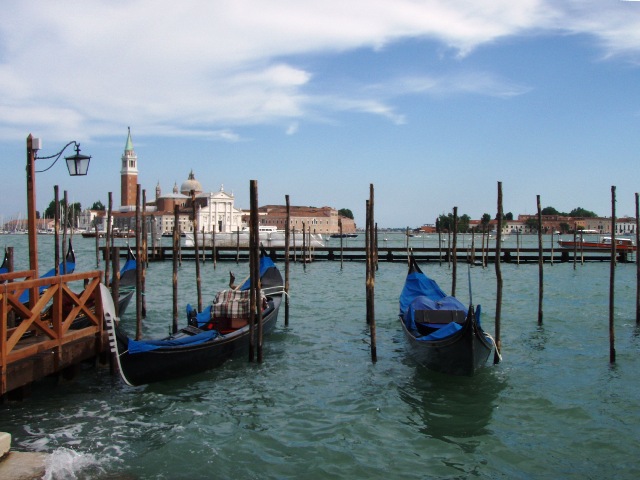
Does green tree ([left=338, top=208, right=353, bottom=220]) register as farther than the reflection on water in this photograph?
Yes

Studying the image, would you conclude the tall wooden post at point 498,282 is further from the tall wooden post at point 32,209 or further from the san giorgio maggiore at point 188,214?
the san giorgio maggiore at point 188,214

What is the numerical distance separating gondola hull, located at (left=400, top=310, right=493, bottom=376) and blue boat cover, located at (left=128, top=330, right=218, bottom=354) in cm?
228

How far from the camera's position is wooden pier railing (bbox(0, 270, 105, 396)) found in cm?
466

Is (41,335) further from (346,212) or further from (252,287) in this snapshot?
(346,212)

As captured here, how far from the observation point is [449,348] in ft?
20.0

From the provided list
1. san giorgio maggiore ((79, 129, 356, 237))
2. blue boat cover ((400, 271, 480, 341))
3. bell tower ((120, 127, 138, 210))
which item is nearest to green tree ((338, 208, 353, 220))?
san giorgio maggiore ((79, 129, 356, 237))

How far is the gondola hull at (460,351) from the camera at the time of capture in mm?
5961

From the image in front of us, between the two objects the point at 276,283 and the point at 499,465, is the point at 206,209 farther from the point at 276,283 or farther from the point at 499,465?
the point at 499,465

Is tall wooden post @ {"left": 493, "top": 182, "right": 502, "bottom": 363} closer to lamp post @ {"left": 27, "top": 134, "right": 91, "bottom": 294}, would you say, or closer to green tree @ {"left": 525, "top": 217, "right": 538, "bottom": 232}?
lamp post @ {"left": 27, "top": 134, "right": 91, "bottom": 294}

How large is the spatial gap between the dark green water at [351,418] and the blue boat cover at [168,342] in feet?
1.25

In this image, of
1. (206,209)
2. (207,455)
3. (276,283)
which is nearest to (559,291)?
(276,283)

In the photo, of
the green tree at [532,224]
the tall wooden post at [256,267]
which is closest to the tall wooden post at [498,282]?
the tall wooden post at [256,267]

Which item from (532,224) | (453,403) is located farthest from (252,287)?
(532,224)

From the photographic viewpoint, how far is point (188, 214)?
63250 millimetres
